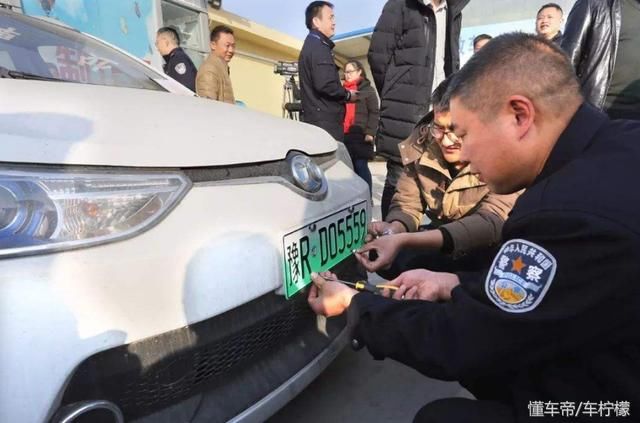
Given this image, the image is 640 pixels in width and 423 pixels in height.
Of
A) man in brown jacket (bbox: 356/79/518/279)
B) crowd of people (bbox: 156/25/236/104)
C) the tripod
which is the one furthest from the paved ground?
the tripod

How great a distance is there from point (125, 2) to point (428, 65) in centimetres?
411

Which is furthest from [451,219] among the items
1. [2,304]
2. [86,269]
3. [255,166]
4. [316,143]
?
[2,304]

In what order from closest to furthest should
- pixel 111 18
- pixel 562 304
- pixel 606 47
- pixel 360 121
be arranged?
pixel 562 304 < pixel 606 47 < pixel 360 121 < pixel 111 18

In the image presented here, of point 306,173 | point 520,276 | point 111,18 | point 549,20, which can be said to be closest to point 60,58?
point 306,173

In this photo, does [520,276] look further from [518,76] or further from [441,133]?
[441,133]

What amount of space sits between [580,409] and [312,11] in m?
3.08

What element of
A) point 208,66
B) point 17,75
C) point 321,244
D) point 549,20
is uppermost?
point 549,20

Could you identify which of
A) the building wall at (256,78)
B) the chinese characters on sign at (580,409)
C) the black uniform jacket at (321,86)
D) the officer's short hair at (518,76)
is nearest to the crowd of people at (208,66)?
the black uniform jacket at (321,86)

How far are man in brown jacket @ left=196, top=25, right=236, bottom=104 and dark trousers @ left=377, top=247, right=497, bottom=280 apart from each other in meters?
2.09

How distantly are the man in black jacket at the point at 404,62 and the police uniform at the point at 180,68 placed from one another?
5.98 feet

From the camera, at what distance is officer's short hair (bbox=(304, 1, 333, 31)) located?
10.7ft

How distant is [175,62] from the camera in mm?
3863

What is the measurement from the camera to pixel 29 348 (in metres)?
0.82

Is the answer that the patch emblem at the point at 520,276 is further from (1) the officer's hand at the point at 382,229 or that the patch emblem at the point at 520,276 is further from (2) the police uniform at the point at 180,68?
(2) the police uniform at the point at 180,68
